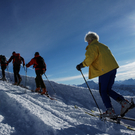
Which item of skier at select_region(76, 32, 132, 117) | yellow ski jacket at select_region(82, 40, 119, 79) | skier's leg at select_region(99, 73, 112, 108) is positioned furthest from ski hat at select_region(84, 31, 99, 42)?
skier's leg at select_region(99, 73, 112, 108)

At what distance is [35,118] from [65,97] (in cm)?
418

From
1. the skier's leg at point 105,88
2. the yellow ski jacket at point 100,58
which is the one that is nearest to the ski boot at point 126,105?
the skier's leg at point 105,88

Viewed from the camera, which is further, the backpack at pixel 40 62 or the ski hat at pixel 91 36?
the backpack at pixel 40 62

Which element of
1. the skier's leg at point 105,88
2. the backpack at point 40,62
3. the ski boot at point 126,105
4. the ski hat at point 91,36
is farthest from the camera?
the backpack at point 40,62

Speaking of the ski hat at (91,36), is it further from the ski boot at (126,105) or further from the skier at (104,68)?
the ski boot at (126,105)

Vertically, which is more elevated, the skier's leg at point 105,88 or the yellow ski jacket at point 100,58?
the yellow ski jacket at point 100,58

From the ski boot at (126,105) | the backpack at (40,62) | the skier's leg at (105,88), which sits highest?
the backpack at (40,62)

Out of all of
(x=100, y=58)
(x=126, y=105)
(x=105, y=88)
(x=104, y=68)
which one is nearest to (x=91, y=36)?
(x=100, y=58)

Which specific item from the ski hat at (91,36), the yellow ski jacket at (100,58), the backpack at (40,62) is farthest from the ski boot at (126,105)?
the backpack at (40,62)

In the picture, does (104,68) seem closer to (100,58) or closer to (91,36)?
(100,58)

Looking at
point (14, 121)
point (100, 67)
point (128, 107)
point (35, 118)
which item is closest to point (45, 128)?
point (35, 118)

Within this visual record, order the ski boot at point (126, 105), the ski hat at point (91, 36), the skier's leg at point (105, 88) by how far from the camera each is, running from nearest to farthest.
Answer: the ski boot at point (126, 105) < the skier's leg at point (105, 88) < the ski hat at point (91, 36)

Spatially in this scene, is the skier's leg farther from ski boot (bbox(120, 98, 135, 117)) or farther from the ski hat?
the ski hat

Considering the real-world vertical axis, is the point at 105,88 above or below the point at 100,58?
below
